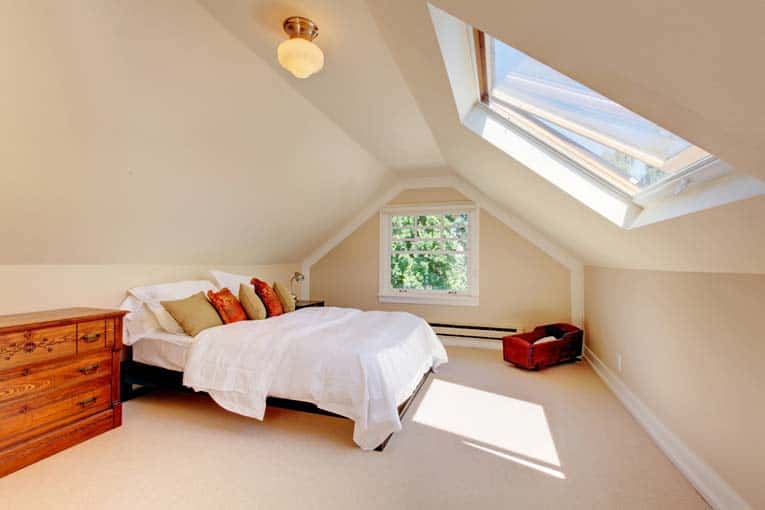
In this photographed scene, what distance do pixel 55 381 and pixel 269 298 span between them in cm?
182

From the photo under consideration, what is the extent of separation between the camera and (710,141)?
1116 mm

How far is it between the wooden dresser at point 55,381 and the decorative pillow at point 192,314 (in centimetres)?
43

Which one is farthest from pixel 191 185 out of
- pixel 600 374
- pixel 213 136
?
pixel 600 374

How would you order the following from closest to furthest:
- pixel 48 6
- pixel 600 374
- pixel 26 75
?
1. pixel 48 6
2. pixel 26 75
3. pixel 600 374

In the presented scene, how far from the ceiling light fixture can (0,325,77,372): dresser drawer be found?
2160mm

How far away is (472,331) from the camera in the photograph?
5.03 meters

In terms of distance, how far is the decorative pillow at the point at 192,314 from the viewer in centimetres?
299

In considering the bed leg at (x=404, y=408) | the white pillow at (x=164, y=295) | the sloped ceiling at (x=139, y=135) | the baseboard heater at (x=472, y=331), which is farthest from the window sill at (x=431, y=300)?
the white pillow at (x=164, y=295)

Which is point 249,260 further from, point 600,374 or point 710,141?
point 710,141

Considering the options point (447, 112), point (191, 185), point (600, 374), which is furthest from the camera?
point (600, 374)

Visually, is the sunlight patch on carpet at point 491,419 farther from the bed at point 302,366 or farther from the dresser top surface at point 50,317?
the dresser top surface at point 50,317

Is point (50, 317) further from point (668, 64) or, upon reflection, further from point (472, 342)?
point (472, 342)

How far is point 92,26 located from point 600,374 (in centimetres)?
465

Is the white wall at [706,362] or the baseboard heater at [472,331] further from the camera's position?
the baseboard heater at [472,331]
